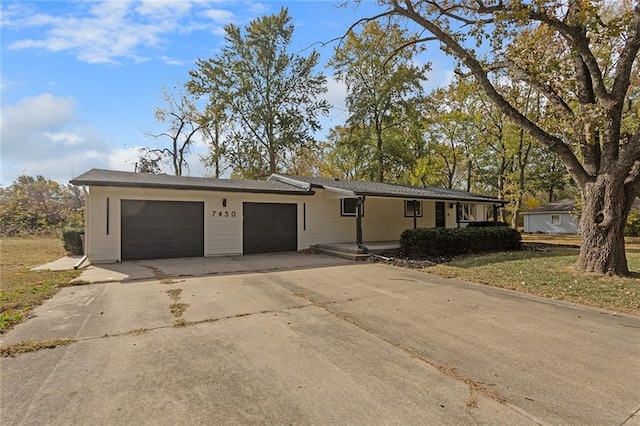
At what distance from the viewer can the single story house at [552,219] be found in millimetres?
28052

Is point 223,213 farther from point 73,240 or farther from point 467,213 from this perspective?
point 467,213

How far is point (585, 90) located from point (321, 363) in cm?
927

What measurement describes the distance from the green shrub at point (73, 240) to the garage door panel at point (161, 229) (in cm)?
331

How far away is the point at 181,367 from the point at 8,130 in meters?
17.3

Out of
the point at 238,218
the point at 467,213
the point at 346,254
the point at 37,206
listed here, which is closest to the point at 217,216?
the point at 238,218

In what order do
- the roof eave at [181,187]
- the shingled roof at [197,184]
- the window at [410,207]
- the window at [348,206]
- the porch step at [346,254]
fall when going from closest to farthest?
the roof eave at [181,187]
the shingled roof at [197,184]
the porch step at [346,254]
the window at [348,206]
the window at [410,207]

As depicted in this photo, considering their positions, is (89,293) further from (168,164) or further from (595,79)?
(168,164)

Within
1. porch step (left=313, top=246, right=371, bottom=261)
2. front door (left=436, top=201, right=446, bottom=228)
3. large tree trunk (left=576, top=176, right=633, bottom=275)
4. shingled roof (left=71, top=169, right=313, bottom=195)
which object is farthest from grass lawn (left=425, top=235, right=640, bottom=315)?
front door (left=436, top=201, right=446, bottom=228)

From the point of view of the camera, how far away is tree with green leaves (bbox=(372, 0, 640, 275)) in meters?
7.16

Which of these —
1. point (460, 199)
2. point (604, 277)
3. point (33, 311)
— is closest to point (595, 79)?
point (604, 277)

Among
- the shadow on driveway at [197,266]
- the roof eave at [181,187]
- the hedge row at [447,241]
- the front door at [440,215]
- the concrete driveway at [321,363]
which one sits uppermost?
the roof eave at [181,187]

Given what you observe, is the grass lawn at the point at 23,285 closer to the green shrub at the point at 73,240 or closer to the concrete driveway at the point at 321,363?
the concrete driveway at the point at 321,363

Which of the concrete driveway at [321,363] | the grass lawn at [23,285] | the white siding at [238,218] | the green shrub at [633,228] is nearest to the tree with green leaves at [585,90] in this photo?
the concrete driveway at [321,363]

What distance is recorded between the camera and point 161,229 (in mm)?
10297
